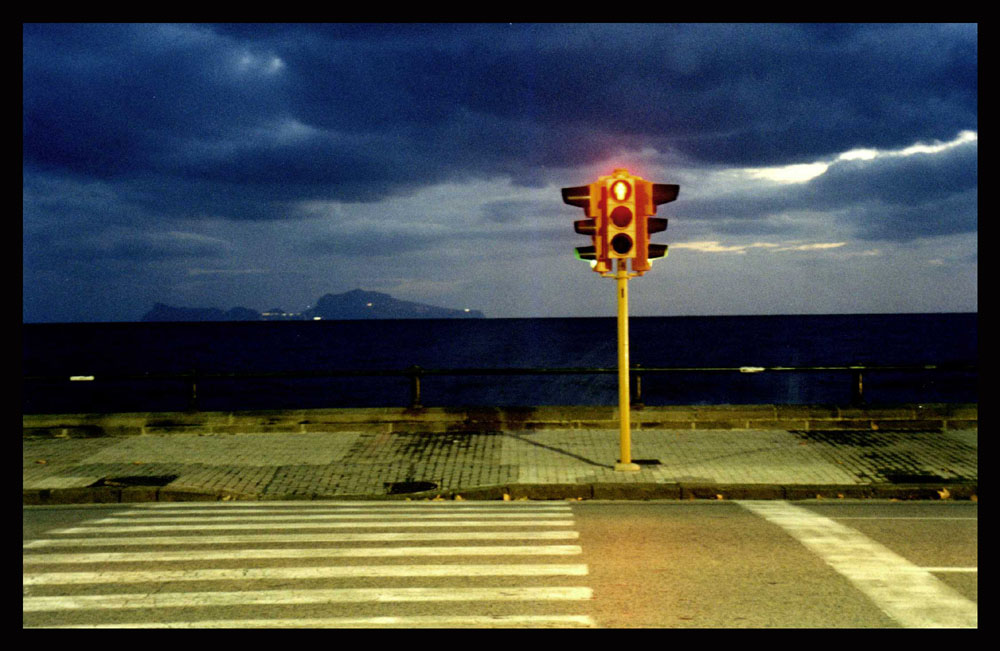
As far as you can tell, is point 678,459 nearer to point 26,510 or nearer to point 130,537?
point 130,537

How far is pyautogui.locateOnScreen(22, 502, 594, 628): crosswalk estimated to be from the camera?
5.21m

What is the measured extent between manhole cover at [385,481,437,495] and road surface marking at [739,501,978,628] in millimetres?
4116

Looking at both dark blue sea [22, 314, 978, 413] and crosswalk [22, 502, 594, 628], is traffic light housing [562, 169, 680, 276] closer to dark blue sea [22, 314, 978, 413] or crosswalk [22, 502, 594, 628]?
crosswalk [22, 502, 594, 628]

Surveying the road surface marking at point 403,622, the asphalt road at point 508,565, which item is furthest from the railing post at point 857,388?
the road surface marking at point 403,622

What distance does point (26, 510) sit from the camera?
903 cm

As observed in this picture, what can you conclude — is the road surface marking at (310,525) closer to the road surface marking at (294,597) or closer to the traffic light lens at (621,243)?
the road surface marking at (294,597)

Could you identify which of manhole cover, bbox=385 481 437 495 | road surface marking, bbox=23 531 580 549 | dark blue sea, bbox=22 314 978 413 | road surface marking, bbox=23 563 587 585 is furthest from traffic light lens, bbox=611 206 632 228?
dark blue sea, bbox=22 314 978 413

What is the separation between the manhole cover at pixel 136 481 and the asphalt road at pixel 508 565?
763mm

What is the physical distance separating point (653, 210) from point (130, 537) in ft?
24.4

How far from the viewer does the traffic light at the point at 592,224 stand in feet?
33.5

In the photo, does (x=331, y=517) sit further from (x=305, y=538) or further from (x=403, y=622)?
(x=403, y=622)

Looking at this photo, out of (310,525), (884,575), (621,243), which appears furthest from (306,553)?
(621,243)

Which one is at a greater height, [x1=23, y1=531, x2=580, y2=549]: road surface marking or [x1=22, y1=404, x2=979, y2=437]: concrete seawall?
[x1=22, y1=404, x2=979, y2=437]: concrete seawall
